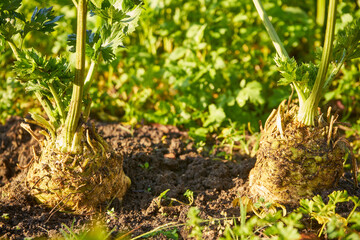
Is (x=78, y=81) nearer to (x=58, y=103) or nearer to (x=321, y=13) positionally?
(x=58, y=103)

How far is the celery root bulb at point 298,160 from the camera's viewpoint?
1.78 m

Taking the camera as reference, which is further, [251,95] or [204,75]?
[204,75]

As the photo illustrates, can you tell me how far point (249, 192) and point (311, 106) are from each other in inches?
22.2

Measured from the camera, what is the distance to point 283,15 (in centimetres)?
309

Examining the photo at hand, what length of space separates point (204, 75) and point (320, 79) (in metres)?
1.26

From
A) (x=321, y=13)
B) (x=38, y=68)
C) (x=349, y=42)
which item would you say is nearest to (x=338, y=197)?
Result: (x=349, y=42)

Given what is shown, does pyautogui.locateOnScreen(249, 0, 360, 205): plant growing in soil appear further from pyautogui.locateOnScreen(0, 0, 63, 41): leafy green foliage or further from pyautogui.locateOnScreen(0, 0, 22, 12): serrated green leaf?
pyautogui.locateOnScreen(0, 0, 22, 12): serrated green leaf

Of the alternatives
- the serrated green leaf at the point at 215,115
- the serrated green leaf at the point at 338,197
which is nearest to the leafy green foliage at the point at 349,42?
the serrated green leaf at the point at 338,197

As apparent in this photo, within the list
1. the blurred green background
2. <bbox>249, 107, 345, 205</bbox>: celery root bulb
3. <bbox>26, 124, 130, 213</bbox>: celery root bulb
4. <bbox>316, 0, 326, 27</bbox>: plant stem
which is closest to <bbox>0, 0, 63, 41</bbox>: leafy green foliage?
<bbox>26, 124, 130, 213</bbox>: celery root bulb

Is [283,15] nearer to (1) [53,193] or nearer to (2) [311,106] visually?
(2) [311,106]

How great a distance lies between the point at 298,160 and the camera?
177 centimetres

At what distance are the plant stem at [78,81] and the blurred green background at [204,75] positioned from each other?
1155 millimetres

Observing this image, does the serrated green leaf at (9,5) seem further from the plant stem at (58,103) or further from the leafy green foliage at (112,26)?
the plant stem at (58,103)

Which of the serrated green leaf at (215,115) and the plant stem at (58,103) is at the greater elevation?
the plant stem at (58,103)
